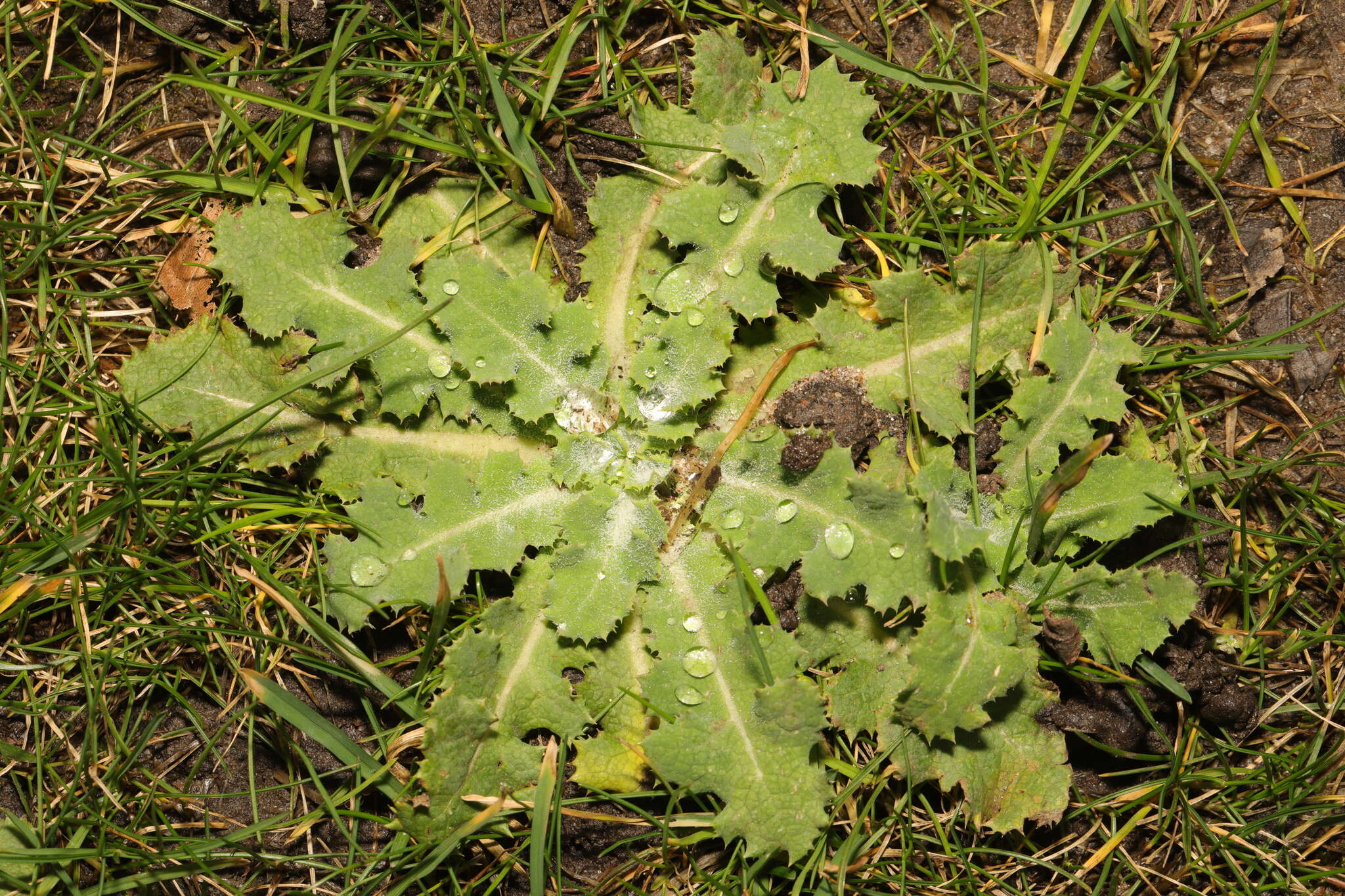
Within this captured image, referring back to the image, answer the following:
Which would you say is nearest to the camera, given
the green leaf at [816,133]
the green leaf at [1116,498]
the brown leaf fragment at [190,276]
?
the green leaf at [1116,498]

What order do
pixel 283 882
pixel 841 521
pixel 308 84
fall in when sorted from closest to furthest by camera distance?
1. pixel 841 521
2. pixel 283 882
3. pixel 308 84

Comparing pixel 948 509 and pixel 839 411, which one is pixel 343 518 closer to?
pixel 839 411

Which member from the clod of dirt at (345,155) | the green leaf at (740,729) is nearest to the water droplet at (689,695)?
the green leaf at (740,729)

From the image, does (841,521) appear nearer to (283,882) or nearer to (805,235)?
(805,235)

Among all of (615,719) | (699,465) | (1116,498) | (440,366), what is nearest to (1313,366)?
(1116,498)

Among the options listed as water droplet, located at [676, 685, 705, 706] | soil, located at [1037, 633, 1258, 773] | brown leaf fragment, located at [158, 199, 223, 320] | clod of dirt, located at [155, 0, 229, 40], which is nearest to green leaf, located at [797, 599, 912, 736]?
water droplet, located at [676, 685, 705, 706]

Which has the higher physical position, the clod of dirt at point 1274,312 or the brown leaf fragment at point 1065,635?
the clod of dirt at point 1274,312

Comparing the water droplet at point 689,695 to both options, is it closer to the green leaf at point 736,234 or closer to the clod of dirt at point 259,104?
the green leaf at point 736,234

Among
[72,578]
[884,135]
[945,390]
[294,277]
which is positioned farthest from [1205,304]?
[72,578]

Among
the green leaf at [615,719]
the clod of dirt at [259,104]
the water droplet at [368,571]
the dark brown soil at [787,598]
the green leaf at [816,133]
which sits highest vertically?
the green leaf at [816,133]
